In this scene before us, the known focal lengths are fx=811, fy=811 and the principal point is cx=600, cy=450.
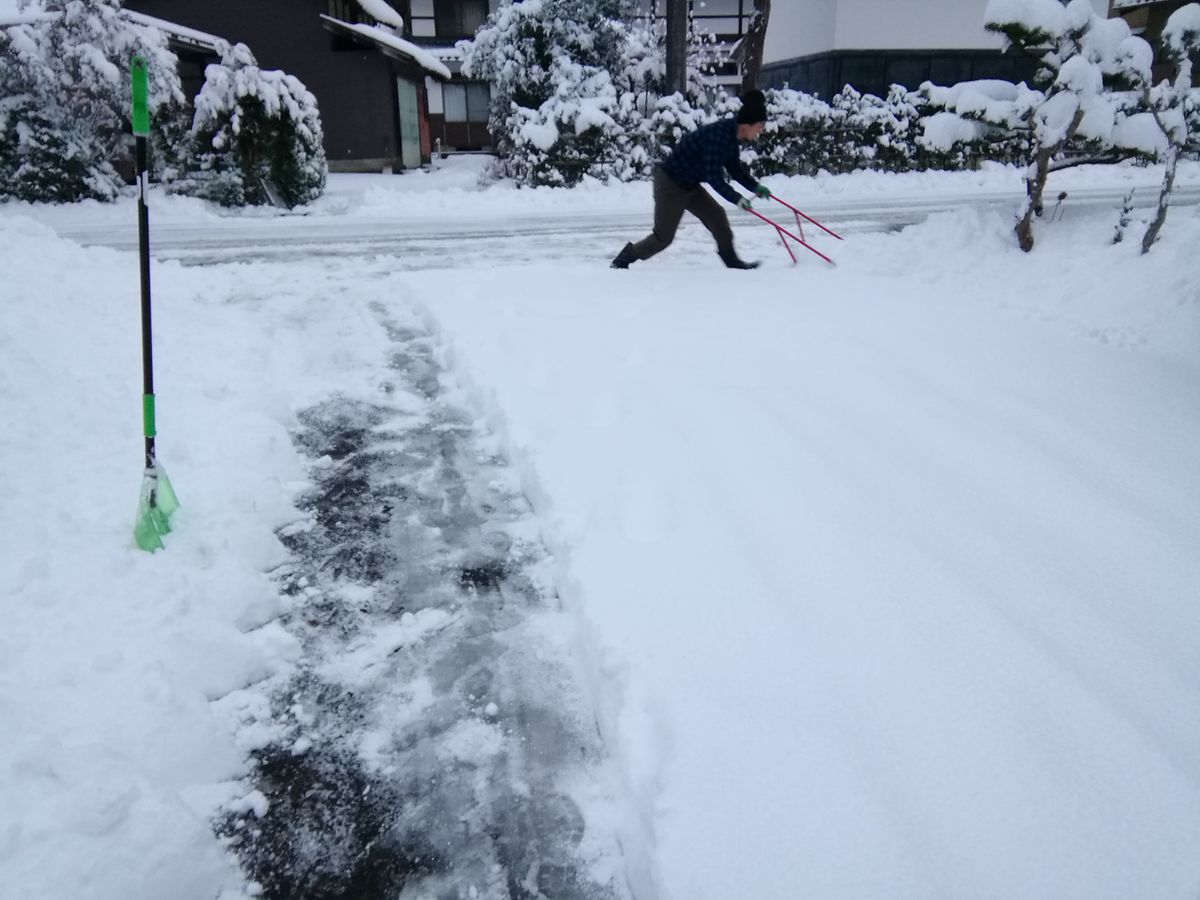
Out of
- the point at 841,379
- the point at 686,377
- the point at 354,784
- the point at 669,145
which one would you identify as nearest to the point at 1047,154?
the point at 841,379

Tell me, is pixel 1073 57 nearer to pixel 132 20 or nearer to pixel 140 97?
pixel 140 97

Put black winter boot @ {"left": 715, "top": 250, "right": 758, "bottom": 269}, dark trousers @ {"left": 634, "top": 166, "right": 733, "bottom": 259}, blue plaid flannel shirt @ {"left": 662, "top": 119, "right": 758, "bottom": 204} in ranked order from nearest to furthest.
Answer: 1. blue plaid flannel shirt @ {"left": 662, "top": 119, "right": 758, "bottom": 204}
2. dark trousers @ {"left": 634, "top": 166, "right": 733, "bottom": 259}
3. black winter boot @ {"left": 715, "top": 250, "right": 758, "bottom": 269}

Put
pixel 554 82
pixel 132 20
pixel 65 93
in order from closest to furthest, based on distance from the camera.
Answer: pixel 65 93, pixel 132 20, pixel 554 82

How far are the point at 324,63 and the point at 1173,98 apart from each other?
1833 centimetres

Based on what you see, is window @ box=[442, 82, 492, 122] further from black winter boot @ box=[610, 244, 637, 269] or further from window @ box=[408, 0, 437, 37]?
black winter boot @ box=[610, 244, 637, 269]

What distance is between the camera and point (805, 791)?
67.7 inches

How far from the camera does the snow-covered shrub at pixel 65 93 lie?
1223 cm

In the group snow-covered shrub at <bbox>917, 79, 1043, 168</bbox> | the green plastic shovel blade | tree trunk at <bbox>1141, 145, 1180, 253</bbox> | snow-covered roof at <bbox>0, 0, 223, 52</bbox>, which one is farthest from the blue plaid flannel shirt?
snow-covered roof at <bbox>0, 0, 223, 52</bbox>

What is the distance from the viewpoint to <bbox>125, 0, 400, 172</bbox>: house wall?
60.7ft

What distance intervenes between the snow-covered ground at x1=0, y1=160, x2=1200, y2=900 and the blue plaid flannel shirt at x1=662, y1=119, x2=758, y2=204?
158cm

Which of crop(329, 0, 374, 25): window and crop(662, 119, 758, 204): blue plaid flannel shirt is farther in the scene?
crop(329, 0, 374, 25): window

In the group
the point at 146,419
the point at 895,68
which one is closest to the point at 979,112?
the point at 146,419

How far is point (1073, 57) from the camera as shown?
558cm

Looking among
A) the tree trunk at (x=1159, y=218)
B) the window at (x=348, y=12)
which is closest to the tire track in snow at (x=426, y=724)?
the tree trunk at (x=1159, y=218)
